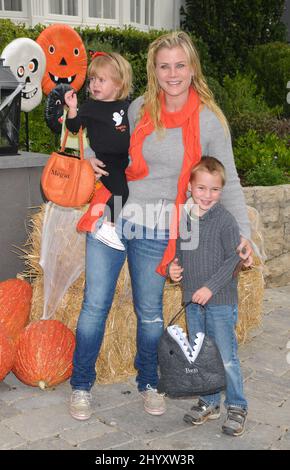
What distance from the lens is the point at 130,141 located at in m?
3.33

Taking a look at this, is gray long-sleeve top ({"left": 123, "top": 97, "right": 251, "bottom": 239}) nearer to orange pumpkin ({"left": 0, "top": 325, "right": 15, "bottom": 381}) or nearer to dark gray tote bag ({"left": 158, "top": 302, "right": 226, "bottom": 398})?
dark gray tote bag ({"left": 158, "top": 302, "right": 226, "bottom": 398})

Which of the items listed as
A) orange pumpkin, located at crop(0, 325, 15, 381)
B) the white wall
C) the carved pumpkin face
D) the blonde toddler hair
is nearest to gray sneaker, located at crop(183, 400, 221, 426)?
orange pumpkin, located at crop(0, 325, 15, 381)


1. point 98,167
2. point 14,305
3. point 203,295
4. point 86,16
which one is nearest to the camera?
point 203,295

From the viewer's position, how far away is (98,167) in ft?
11.3

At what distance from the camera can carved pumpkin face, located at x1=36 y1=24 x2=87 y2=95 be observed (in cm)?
547

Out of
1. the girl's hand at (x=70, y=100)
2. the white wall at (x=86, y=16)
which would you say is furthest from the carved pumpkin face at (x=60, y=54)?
the white wall at (x=86, y=16)

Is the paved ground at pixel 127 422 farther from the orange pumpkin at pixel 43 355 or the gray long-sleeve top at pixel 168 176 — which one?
the gray long-sleeve top at pixel 168 176

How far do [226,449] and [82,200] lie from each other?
4.94 feet

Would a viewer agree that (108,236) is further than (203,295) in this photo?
Yes

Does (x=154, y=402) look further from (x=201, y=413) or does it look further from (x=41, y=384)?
(x=41, y=384)

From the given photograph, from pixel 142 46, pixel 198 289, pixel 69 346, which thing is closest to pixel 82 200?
pixel 198 289

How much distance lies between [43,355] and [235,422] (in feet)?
4.11

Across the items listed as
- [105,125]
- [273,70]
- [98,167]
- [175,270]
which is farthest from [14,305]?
[273,70]

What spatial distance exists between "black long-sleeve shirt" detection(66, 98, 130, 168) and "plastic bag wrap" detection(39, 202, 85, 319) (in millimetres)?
1001
